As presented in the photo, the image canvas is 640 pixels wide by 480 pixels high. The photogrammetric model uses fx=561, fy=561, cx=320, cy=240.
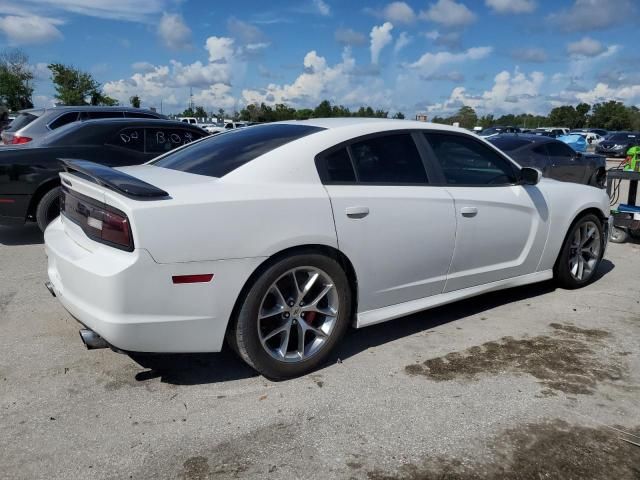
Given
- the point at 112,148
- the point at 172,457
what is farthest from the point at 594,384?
the point at 112,148

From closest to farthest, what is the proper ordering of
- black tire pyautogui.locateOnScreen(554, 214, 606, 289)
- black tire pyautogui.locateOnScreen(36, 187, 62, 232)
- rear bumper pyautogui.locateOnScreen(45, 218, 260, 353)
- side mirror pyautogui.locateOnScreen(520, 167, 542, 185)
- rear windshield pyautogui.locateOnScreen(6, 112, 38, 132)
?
rear bumper pyautogui.locateOnScreen(45, 218, 260, 353) < side mirror pyautogui.locateOnScreen(520, 167, 542, 185) < black tire pyautogui.locateOnScreen(554, 214, 606, 289) < black tire pyautogui.locateOnScreen(36, 187, 62, 232) < rear windshield pyautogui.locateOnScreen(6, 112, 38, 132)

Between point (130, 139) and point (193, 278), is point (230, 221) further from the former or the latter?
point (130, 139)

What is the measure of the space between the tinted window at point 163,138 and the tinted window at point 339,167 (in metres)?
4.59

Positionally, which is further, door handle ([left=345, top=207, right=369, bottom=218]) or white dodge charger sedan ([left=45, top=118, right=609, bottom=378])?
door handle ([left=345, top=207, right=369, bottom=218])

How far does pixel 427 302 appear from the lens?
3.98 m

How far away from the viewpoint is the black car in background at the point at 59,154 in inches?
248

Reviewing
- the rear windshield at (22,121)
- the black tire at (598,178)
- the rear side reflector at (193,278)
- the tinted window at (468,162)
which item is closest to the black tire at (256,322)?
the rear side reflector at (193,278)

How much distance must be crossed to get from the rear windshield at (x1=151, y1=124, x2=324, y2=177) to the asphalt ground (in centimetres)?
126

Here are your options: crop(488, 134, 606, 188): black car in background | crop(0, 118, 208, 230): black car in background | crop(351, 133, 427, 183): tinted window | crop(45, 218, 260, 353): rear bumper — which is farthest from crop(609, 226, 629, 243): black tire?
crop(45, 218, 260, 353): rear bumper

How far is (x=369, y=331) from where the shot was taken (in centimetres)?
423

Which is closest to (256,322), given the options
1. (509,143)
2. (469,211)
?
(469,211)

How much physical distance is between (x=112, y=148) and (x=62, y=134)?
2.00 feet

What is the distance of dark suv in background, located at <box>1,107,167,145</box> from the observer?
10150 mm

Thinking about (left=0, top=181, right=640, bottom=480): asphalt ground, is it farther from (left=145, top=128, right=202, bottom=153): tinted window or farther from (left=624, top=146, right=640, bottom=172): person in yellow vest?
(left=624, top=146, right=640, bottom=172): person in yellow vest
